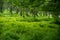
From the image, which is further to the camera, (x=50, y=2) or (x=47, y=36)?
(x=47, y=36)

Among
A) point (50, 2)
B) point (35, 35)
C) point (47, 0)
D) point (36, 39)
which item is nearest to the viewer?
point (47, 0)

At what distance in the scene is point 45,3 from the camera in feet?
40.2

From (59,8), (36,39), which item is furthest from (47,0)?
(36,39)

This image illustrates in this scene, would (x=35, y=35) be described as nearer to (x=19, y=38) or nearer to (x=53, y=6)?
(x=19, y=38)

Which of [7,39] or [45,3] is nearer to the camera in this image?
[45,3]

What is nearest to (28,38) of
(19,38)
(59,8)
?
(19,38)

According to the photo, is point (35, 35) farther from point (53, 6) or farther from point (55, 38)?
point (53, 6)

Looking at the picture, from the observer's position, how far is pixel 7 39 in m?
13.5

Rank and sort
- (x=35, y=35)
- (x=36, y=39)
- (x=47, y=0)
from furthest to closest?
(x=35, y=35)
(x=36, y=39)
(x=47, y=0)

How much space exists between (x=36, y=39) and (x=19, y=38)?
1.50m

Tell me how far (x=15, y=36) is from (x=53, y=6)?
Answer: 4350 mm

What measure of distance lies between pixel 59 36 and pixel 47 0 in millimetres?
4272

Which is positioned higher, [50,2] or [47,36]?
[50,2]

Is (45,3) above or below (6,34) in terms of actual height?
above
